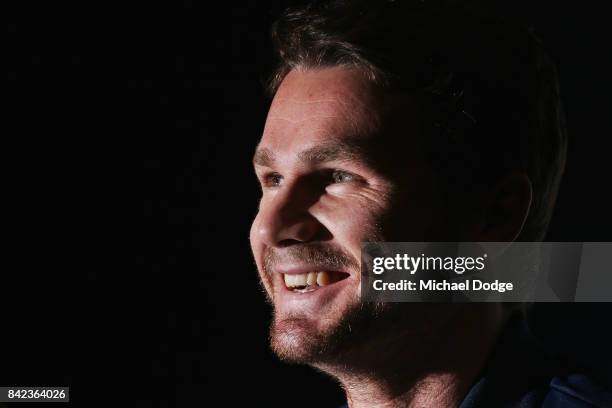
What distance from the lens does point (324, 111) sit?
1849 mm

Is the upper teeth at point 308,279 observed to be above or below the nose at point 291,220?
below

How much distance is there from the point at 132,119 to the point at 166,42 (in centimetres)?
30

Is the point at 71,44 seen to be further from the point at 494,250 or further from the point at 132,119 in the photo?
the point at 494,250

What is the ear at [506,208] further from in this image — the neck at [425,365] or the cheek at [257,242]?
the cheek at [257,242]

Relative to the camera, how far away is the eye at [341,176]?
1.84m

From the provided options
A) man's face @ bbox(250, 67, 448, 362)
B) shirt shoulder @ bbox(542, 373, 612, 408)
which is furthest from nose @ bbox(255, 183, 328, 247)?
shirt shoulder @ bbox(542, 373, 612, 408)

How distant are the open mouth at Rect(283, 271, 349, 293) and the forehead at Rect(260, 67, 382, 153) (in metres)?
0.28

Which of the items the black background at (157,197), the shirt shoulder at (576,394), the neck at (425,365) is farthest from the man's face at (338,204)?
the black background at (157,197)

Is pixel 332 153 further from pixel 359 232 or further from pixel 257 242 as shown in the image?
pixel 257 242

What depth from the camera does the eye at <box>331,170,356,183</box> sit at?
1843 mm

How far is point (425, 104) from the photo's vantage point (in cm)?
187

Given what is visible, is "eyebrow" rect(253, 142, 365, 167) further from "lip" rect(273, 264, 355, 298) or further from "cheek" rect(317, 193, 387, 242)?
"lip" rect(273, 264, 355, 298)

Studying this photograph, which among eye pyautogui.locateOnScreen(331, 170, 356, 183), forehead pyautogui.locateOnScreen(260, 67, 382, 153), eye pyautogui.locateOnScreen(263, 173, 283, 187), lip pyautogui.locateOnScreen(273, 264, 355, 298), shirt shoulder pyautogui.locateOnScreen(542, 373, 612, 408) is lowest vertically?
shirt shoulder pyautogui.locateOnScreen(542, 373, 612, 408)

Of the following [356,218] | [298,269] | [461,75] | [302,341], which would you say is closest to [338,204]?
[356,218]
